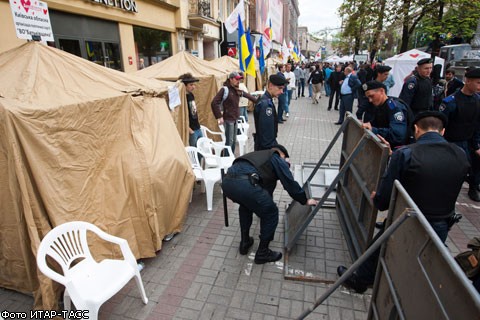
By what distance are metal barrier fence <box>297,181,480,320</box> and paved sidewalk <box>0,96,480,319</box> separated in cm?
99

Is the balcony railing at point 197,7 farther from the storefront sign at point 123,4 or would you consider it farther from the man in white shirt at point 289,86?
the man in white shirt at point 289,86

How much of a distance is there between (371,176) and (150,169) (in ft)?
8.53

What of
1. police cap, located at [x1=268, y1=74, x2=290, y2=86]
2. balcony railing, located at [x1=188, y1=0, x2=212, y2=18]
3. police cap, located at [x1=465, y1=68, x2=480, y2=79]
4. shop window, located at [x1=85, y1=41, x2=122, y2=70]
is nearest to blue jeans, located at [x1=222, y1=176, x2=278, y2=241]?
police cap, located at [x1=268, y1=74, x2=290, y2=86]

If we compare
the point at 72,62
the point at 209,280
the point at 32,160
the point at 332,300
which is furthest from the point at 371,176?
the point at 72,62

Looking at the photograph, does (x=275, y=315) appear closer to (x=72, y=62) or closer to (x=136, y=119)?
(x=136, y=119)

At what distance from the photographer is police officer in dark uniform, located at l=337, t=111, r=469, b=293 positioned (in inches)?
96.2

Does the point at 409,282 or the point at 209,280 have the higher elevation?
the point at 409,282

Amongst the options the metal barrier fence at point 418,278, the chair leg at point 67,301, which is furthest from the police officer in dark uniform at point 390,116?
the chair leg at point 67,301

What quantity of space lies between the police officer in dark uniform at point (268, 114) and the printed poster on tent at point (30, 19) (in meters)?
2.94

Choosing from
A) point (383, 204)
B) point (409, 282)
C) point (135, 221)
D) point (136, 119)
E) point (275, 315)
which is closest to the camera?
point (409, 282)

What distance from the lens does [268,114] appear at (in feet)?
14.9

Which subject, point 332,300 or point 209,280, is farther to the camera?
point 209,280

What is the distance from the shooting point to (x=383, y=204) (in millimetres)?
2693

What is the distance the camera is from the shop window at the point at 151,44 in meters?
12.7
